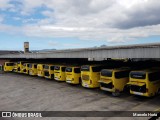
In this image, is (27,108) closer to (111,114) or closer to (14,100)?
(14,100)

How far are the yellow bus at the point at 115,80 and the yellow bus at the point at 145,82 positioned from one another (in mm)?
1788

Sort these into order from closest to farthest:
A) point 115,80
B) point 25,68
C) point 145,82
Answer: point 145,82 → point 115,80 → point 25,68

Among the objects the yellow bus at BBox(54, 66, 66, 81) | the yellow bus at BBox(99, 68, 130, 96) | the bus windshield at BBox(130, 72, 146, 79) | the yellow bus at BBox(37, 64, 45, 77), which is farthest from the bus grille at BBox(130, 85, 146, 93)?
the yellow bus at BBox(37, 64, 45, 77)

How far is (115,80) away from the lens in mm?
20969

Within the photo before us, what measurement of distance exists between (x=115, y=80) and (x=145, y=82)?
3.31 m

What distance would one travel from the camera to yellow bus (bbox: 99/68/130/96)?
21.0 metres

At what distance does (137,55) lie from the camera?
58.4 ft

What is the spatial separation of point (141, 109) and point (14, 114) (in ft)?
32.9

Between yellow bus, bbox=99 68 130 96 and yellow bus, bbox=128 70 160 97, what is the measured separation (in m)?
1.79

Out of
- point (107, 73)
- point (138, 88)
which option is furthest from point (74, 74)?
point (138, 88)

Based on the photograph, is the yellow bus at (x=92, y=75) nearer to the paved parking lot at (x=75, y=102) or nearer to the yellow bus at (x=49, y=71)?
the paved parking lot at (x=75, y=102)

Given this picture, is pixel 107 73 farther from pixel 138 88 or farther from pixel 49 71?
pixel 49 71

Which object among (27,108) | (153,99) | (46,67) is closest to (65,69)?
(46,67)

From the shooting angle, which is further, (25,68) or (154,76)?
(25,68)
